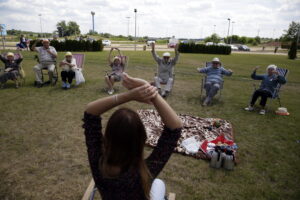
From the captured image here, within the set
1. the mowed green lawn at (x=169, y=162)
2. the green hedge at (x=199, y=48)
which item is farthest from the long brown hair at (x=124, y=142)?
the green hedge at (x=199, y=48)

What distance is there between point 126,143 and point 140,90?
253 millimetres

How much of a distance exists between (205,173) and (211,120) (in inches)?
76.7

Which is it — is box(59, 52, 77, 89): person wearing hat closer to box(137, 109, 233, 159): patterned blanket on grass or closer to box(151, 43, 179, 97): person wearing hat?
box(151, 43, 179, 97): person wearing hat

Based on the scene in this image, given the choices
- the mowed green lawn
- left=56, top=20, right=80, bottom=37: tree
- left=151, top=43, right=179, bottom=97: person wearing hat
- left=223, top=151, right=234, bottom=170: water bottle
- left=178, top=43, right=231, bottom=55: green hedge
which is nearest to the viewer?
the mowed green lawn

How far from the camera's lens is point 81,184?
273 centimetres

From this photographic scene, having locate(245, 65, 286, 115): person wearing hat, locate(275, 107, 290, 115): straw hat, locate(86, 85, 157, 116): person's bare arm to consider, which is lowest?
locate(275, 107, 290, 115): straw hat

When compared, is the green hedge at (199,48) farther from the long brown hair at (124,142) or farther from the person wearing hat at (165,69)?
the long brown hair at (124,142)

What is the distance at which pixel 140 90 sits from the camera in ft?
3.21

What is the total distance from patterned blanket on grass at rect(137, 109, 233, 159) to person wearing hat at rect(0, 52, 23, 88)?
5.23m

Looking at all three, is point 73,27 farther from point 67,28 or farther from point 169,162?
point 169,162

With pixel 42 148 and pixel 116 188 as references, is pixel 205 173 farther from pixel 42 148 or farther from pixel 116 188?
pixel 42 148

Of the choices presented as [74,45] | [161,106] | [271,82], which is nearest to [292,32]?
[74,45]

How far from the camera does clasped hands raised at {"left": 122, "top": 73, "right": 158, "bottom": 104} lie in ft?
3.23

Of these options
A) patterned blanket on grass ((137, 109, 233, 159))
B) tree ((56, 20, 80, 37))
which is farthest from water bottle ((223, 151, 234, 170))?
tree ((56, 20, 80, 37))
